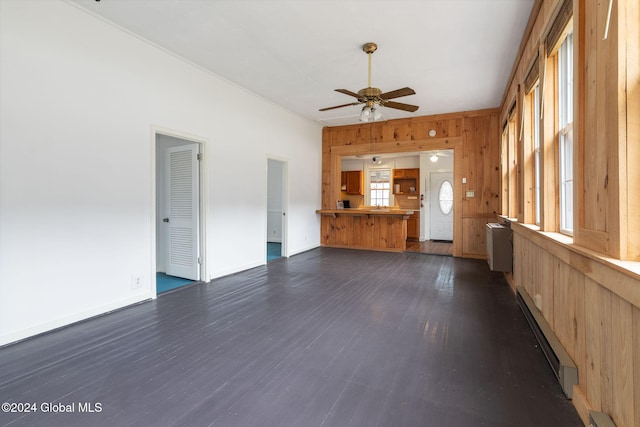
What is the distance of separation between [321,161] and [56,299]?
19.7 ft

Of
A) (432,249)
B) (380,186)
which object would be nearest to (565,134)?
(432,249)

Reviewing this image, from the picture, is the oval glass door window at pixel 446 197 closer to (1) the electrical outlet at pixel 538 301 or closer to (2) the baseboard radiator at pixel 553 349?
(2) the baseboard radiator at pixel 553 349

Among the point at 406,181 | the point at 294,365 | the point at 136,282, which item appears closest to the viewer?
the point at 294,365

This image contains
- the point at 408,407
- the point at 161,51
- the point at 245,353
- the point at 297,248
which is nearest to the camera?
the point at 408,407

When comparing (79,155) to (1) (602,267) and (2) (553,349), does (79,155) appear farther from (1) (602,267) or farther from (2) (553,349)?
(2) (553,349)

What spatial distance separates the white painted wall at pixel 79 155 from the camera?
99.0 inches

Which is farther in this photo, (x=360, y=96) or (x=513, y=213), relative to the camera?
(x=513, y=213)

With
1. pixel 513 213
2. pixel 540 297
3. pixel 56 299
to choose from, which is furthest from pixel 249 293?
pixel 513 213

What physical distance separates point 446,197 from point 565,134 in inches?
265

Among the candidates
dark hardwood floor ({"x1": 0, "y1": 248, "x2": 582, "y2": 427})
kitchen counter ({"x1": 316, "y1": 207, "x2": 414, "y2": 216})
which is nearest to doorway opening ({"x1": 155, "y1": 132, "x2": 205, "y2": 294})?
dark hardwood floor ({"x1": 0, "y1": 248, "x2": 582, "y2": 427})

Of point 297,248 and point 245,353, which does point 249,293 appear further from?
point 297,248

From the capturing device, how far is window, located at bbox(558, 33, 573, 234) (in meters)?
2.37

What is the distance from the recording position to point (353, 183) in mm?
10172

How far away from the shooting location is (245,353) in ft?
7.72
